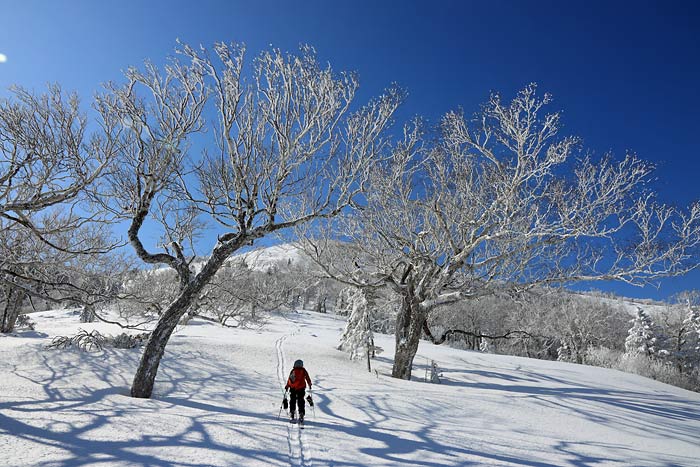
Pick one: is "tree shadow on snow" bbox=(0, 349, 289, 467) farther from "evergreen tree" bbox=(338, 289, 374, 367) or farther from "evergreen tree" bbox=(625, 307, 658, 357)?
"evergreen tree" bbox=(625, 307, 658, 357)

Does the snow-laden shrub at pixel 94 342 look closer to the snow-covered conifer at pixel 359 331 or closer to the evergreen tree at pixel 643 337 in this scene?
the snow-covered conifer at pixel 359 331

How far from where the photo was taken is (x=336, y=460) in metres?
4.73

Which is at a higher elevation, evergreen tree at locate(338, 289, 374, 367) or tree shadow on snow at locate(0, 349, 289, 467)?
evergreen tree at locate(338, 289, 374, 367)

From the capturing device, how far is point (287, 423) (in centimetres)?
651

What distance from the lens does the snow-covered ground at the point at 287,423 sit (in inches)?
187

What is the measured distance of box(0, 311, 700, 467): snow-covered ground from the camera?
4742mm

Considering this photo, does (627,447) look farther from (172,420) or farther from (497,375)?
(497,375)

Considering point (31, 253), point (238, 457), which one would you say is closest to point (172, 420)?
point (238, 457)

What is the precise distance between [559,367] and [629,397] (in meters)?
7.88

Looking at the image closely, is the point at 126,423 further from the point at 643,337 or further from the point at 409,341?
the point at 643,337

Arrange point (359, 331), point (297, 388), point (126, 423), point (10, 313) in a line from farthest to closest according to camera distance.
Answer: point (10, 313), point (359, 331), point (297, 388), point (126, 423)

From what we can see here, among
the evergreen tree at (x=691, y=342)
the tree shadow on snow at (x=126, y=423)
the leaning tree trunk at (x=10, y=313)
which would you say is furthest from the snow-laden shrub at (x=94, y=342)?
the evergreen tree at (x=691, y=342)

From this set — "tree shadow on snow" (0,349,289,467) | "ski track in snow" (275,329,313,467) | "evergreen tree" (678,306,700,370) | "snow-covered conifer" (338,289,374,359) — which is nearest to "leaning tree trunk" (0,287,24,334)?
"tree shadow on snow" (0,349,289,467)

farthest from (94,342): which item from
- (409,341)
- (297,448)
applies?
(409,341)
